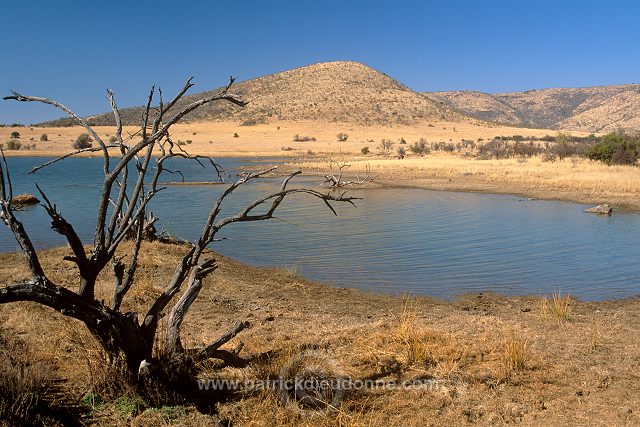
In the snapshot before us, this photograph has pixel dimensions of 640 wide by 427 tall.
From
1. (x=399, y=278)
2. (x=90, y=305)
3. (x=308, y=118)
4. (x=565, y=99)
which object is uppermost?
(x=565, y=99)

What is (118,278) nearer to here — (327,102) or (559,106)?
(327,102)

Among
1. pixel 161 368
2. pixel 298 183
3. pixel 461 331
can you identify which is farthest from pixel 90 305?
pixel 298 183

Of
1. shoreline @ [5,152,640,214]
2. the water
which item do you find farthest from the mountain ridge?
the water

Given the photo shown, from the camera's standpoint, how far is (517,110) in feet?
558

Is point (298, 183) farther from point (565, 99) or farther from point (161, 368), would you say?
point (565, 99)

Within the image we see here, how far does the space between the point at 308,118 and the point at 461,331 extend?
8365 centimetres

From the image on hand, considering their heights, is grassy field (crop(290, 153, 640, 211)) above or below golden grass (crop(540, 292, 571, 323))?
above

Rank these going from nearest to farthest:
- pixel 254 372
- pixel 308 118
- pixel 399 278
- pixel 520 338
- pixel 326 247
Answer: pixel 254 372 < pixel 520 338 < pixel 399 278 < pixel 326 247 < pixel 308 118

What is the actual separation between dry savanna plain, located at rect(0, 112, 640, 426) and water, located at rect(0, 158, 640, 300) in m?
1.20

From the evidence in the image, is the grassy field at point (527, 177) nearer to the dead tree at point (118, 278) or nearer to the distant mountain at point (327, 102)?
the dead tree at point (118, 278)

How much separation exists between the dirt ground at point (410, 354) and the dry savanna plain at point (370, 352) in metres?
0.02

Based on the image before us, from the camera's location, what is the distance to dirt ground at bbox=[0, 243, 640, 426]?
16.4 ft

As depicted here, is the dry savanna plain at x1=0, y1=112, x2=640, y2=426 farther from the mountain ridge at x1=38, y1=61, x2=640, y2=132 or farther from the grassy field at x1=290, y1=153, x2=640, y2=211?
the mountain ridge at x1=38, y1=61, x2=640, y2=132

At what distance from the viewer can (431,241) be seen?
1548cm
